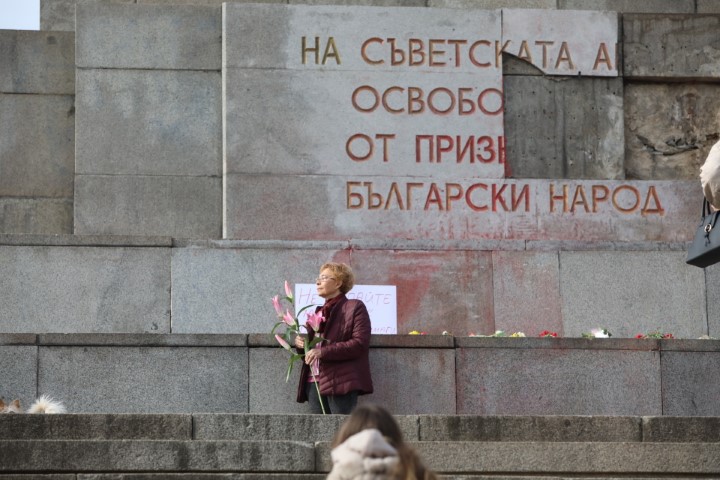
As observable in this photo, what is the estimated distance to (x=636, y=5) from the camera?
18828 mm

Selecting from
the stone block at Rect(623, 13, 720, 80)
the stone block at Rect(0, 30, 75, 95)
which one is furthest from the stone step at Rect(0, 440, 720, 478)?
the stone block at Rect(0, 30, 75, 95)

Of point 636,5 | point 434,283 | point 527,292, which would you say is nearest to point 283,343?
point 434,283

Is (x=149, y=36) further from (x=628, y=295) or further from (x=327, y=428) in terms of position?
(x=327, y=428)

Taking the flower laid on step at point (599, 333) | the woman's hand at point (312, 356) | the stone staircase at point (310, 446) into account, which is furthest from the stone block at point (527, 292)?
the stone staircase at point (310, 446)

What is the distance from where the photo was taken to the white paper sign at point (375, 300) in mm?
15984

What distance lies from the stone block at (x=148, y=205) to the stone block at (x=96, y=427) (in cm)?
603

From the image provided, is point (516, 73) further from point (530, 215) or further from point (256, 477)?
point (256, 477)

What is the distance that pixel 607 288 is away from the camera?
53.2ft

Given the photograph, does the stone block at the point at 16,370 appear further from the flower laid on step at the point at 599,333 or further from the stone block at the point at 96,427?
the flower laid on step at the point at 599,333

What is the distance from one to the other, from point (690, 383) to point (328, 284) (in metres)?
3.59

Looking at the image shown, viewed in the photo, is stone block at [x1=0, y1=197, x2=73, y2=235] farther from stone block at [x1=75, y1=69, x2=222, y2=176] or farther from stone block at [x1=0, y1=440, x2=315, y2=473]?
stone block at [x1=0, y1=440, x2=315, y2=473]

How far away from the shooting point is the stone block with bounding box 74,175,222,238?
17156 mm

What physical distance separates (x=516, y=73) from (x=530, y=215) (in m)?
1.70

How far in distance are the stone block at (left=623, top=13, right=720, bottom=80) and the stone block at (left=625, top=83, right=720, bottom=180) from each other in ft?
0.71
